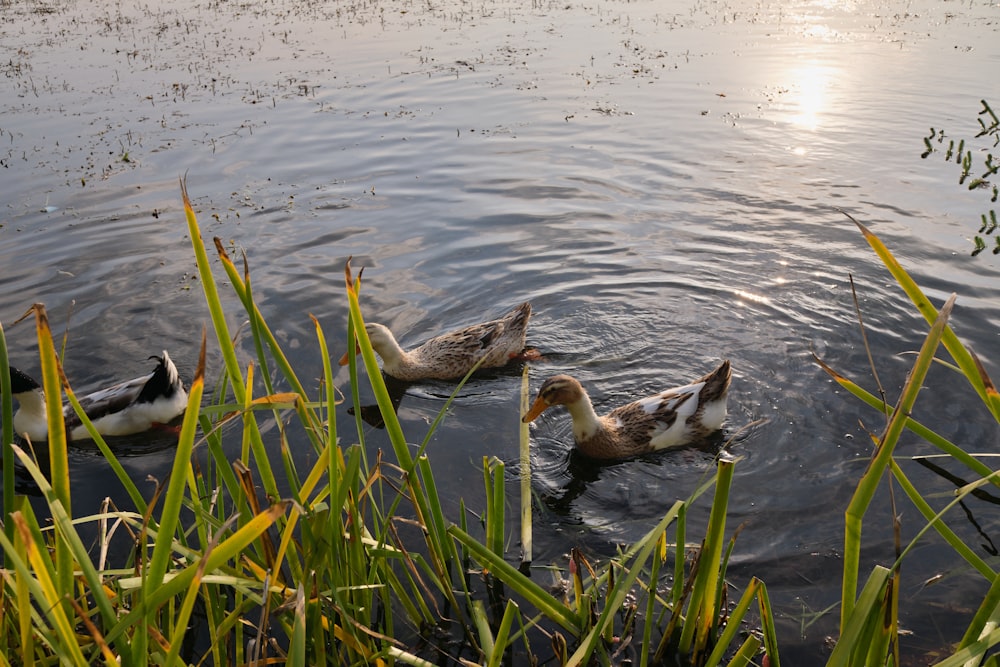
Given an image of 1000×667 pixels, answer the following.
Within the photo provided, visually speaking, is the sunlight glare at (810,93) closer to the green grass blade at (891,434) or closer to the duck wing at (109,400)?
the duck wing at (109,400)

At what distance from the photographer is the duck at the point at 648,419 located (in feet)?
19.7

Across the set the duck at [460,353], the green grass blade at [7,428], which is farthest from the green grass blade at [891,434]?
the duck at [460,353]

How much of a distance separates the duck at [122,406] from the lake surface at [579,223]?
12.6 inches

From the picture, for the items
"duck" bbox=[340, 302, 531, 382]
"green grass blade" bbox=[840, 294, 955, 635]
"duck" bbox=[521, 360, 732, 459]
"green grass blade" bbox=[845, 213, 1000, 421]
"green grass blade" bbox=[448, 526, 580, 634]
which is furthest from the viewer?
"duck" bbox=[340, 302, 531, 382]

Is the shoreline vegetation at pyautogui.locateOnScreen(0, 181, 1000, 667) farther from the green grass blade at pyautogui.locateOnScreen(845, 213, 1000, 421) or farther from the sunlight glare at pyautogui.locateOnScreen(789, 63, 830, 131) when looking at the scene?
the sunlight glare at pyautogui.locateOnScreen(789, 63, 830, 131)

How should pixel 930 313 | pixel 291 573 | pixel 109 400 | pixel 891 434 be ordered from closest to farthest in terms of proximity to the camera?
1. pixel 891 434
2. pixel 930 313
3. pixel 291 573
4. pixel 109 400

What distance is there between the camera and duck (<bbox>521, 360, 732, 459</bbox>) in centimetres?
600

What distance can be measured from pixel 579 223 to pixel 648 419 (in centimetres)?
442

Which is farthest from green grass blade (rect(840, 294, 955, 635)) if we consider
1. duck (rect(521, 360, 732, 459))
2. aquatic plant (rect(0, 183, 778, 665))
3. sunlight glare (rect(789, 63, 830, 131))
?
sunlight glare (rect(789, 63, 830, 131))

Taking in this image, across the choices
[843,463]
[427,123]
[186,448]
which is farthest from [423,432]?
[427,123]

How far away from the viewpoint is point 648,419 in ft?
20.2

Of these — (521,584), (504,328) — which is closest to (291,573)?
(521,584)

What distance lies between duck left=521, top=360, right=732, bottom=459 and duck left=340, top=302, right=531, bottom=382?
54.8 inches

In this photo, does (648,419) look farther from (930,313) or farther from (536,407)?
(930,313)
